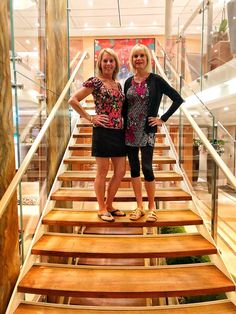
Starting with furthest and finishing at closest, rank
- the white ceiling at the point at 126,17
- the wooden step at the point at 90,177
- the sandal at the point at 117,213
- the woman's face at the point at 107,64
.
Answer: the white ceiling at the point at 126,17, the wooden step at the point at 90,177, the sandal at the point at 117,213, the woman's face at the point at 107,64

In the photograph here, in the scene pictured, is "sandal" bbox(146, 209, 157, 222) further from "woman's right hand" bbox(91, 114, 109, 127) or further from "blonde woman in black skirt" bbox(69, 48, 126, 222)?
"woman's right hand" bbox(91, 114, 109, 127)

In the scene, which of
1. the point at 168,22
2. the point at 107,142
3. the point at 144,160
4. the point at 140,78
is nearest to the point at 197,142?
the point at 144,160

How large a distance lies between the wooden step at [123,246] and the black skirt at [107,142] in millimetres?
681

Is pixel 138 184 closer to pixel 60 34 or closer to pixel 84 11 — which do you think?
pixel 60 34

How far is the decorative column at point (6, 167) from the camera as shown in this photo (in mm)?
1981

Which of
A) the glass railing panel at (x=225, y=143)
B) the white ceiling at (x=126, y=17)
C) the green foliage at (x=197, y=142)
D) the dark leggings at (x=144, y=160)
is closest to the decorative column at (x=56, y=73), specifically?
the dark leggings at (x=144, y=160)

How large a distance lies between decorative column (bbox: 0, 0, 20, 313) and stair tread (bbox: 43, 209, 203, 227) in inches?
24.9

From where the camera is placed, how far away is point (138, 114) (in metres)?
2.61

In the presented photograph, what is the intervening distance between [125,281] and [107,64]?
158 cm

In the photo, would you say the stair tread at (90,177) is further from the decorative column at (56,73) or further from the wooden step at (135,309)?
the wooden step at (135,309)

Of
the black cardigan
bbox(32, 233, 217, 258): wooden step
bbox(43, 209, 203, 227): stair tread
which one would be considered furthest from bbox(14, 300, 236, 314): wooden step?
the black cardigan

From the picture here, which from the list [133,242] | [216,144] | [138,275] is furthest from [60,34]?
[138,275]

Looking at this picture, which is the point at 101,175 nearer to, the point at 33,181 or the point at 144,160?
the point at 144,160

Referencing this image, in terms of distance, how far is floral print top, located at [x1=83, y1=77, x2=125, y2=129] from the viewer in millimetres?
2551
